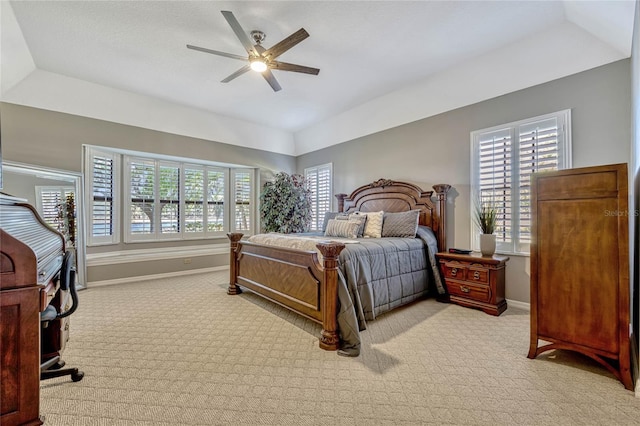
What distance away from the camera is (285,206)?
5.73 meters

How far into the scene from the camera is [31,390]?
1296 mm

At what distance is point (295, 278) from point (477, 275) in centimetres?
216

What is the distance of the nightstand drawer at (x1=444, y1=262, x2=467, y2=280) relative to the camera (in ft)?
11.0

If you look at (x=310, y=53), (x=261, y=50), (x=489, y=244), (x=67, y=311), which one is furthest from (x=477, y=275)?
(x=67, y=311)

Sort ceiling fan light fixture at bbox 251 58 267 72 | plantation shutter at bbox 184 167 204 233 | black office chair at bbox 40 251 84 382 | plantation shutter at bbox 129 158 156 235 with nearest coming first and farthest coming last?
1. black office chair at bbox 40 251 84 382
2. ceiling fan light fixture at bbox 251 58 267 72
3. plantation shutter at bbox 129 158 156 235
4. plantation shutter at bbox 184 167 204 233

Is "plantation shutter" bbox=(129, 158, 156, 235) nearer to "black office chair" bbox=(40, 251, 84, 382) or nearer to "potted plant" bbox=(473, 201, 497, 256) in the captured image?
"black office chair" bbox=(40, 251, 84, 382)

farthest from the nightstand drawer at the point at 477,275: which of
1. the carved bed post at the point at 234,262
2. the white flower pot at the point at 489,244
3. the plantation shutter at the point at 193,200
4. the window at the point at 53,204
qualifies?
the window at the point at 53,204

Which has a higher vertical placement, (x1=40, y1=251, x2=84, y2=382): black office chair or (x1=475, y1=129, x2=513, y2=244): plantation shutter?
(x1=475, y1=129, x2=513, y2=244): plantation shutter

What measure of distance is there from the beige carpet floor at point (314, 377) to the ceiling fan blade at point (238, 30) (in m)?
2.82

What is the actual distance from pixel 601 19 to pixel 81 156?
21.6 ft

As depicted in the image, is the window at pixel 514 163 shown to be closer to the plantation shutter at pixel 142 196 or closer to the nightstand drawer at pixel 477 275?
the nightstand drawer at pixel 477 275

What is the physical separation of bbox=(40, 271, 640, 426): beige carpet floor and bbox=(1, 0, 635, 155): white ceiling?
2901 mm

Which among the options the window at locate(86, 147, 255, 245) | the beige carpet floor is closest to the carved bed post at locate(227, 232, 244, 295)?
the beige carpet floor

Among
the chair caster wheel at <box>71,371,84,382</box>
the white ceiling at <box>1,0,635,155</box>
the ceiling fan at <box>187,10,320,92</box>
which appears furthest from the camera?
the white ceiling at <box>1,0,635,155</box>
